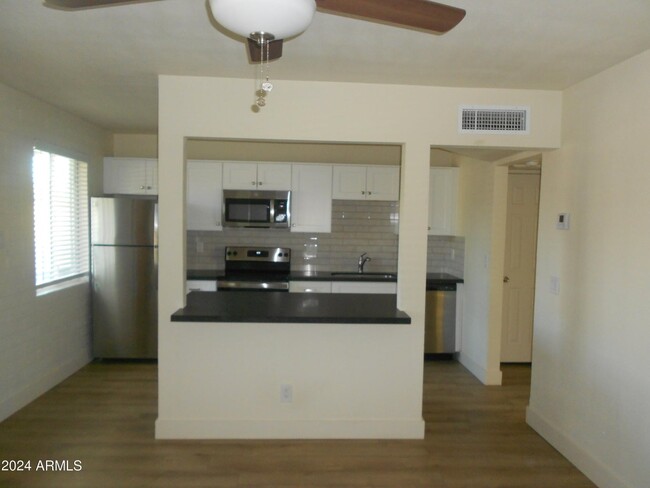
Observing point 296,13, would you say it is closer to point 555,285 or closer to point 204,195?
point 555,285

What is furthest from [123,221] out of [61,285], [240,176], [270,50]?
[270,50]

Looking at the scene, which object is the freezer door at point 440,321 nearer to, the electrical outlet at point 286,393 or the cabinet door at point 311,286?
the cabinet door at point 311,286

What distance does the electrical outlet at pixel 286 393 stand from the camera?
9.71 ft

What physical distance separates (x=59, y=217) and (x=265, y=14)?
357cm

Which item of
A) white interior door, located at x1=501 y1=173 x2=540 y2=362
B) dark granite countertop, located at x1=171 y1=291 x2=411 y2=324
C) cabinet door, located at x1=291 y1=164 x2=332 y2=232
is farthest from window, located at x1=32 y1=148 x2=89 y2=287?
white interior door, located at x1=501 y1=173 x2=540 y2=362

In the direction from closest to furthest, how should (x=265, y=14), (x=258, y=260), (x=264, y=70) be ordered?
(x=265, y=14) < (x=264, y=70) < (x=258, y=260)

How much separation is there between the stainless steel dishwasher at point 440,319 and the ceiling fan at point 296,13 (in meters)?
3.41

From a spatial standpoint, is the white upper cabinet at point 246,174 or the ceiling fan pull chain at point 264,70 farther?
the white upper cabinet at point 246,174

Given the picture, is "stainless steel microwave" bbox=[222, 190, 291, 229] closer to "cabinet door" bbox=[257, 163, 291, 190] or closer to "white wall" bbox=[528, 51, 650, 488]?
"cabinet door" bbox=[257, 163, 291, 190]

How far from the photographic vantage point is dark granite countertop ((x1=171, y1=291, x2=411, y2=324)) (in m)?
2.74

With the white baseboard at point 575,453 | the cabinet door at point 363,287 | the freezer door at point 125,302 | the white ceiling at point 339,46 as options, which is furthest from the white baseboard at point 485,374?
the freezer door at point 125,302

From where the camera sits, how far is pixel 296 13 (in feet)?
4.01

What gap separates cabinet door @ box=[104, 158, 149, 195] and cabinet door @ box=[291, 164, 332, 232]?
1.58 m

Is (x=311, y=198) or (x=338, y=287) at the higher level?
(x=311, y=198)
